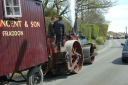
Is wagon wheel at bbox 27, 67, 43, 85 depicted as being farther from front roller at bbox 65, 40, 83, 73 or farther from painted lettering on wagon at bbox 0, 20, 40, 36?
front roller at bbox 65, 40, 83, 73

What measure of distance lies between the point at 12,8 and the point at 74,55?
421 cm

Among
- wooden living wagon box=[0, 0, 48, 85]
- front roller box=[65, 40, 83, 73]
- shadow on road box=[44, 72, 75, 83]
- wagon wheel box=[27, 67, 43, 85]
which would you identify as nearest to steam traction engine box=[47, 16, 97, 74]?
front roller box=[65, 40, 83, 73]

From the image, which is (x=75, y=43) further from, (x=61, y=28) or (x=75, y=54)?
(x=61, y=28)

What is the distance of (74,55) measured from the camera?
8.75 metres

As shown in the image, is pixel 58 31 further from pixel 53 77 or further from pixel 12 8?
pixel 12 8

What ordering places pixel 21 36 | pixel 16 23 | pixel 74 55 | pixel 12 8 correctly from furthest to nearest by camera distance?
pixel 74 55 → pixel 21 36 → pixel 16 23 → pixel 12 8

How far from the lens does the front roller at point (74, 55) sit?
8.07 meters

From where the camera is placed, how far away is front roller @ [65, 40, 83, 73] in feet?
26.5

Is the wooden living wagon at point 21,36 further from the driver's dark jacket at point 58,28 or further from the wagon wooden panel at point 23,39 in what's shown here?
the driver's dark jacket at point 58,28

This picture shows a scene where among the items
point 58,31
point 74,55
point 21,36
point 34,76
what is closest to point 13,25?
point 21,36

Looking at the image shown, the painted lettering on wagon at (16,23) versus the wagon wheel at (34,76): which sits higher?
the painted lettering on wagon at (16,23)

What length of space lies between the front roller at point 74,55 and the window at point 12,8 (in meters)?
3.18

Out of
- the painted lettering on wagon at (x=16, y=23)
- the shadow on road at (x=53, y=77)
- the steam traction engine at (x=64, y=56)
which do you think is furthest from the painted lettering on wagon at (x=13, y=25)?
the shadow on road at (x=53, y=77)

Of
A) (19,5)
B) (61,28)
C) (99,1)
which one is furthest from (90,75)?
(99,1)
